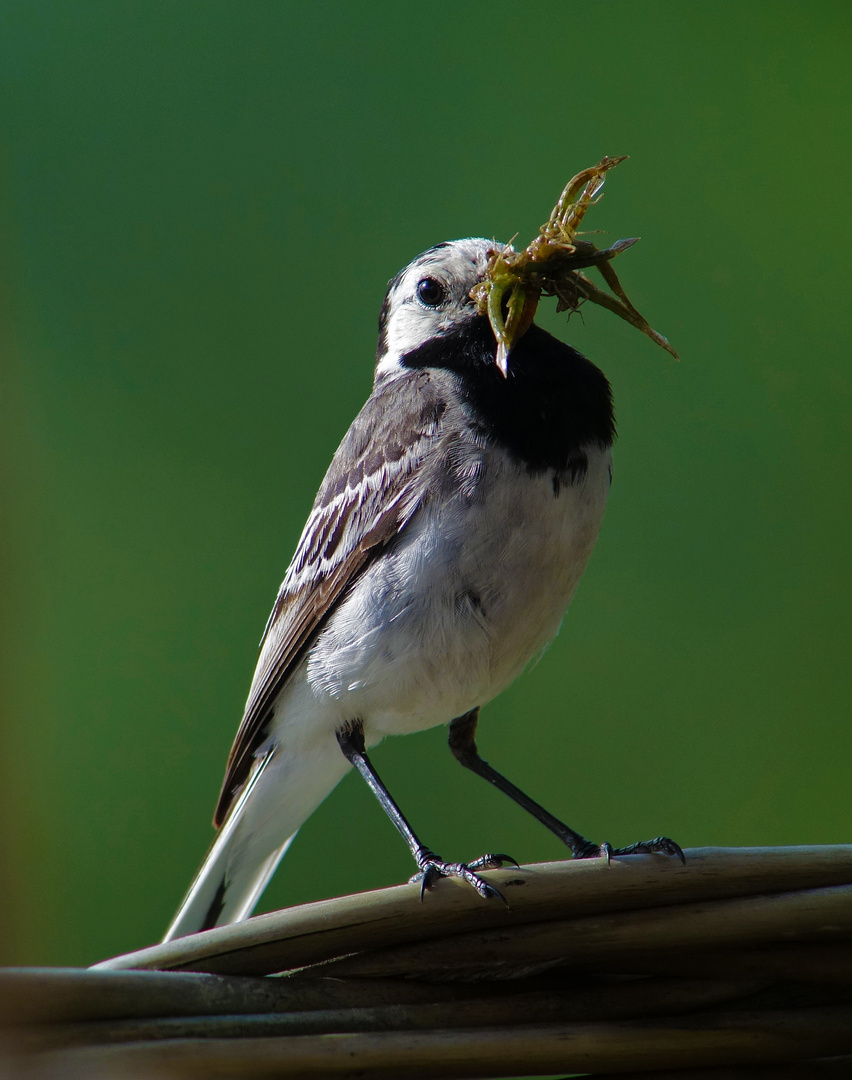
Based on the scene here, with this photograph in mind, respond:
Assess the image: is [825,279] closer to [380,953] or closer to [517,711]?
[517,711]

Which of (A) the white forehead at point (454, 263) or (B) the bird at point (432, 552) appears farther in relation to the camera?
(A) the white forehead at point (454, 263)

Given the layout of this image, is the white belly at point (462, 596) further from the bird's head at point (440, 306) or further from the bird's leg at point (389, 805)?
the bird's head at point (440, 306)

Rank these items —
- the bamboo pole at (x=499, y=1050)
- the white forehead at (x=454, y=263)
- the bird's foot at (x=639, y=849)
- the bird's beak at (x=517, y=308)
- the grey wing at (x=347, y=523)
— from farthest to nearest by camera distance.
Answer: the white forehead at (x=454, y=263), the grey wing at (x=347, y=523), the bird's beak at (x=517, y=308), the bird's foot at (x=639, y=849), the bamboo pole at (x=499, y=1050)

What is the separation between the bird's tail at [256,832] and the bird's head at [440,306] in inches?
21.1

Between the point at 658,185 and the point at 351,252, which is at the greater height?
the point at 351,252

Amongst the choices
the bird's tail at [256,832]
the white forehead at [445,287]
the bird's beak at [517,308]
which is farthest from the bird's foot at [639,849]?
the white forehead at [445,287]

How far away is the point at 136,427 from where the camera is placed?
2.39m

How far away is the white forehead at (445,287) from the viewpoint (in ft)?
3.92

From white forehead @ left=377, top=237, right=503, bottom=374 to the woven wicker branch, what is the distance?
2.62 ft

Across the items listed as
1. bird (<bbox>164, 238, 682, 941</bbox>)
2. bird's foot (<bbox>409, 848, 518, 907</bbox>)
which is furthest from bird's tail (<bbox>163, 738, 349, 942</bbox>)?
bird's foot (<bbox>409, 848, 518, 907</bbox>)

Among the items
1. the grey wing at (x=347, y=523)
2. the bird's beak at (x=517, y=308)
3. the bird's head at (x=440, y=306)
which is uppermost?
the bird's head at (x=440, y=306)

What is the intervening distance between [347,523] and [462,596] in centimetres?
24

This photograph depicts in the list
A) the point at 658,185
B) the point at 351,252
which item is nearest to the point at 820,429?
the point at 658,185

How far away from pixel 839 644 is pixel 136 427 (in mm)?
1833
